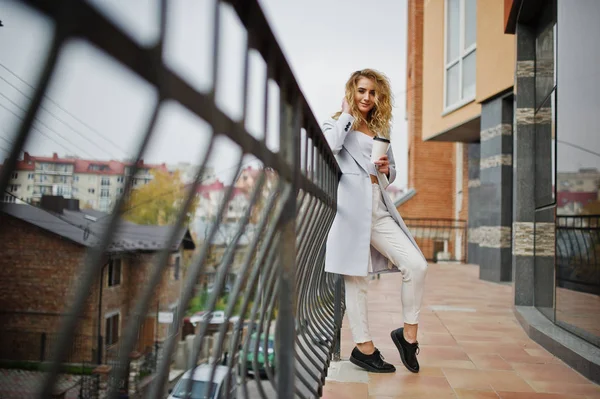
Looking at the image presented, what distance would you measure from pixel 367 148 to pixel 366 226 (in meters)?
0.42

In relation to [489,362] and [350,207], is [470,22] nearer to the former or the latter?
[489,362]

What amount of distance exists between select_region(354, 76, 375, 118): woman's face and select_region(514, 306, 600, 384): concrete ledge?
1.78m

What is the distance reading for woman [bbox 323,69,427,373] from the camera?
275cm

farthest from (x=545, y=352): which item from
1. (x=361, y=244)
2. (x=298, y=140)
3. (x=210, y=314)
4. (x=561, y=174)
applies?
(x=210, y=314)

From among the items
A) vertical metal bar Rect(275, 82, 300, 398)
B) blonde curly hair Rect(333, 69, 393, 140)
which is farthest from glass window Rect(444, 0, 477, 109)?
vertical metal bar Rect(275, 82, 300, 398)

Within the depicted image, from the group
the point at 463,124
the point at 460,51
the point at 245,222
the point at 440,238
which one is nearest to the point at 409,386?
the point at 245,222

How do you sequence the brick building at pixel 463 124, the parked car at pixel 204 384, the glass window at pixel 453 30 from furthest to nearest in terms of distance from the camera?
the glass window at pixel 453 30, the brick building at pixel 463 124, the parked car at pixel 204 384

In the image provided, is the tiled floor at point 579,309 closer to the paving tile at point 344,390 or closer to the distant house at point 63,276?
the paving tile at point 344,390

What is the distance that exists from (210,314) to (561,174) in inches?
145

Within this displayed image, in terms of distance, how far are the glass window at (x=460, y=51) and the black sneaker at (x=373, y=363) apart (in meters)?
7.86

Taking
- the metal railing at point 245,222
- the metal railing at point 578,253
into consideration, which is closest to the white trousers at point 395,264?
the metal railing at point 245,222

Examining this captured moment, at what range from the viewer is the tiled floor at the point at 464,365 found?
269 cm

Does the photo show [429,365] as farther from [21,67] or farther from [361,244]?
[21,67]

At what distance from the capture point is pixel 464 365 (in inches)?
127
